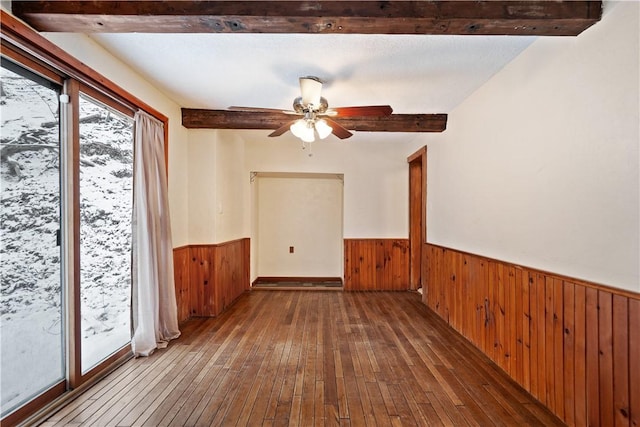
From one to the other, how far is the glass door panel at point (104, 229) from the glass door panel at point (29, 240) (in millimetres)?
223

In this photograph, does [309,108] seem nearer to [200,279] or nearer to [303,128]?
[303,128]

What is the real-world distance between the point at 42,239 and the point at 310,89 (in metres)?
2.13

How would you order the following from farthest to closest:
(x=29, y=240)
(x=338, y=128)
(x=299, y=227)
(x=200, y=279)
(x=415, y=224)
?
1. (x=299, y=227)
2. (x=415, y=224)
3. (x=200, y=279)
4. (x=338, y=128)
5. (x=29, y=240)

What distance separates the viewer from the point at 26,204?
68.6 inches

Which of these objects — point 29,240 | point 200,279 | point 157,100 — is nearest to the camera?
point 29,240

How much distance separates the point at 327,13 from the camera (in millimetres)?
1606

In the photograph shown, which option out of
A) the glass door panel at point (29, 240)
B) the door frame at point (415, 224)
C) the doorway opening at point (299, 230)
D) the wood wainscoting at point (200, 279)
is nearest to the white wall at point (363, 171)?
the door frame at point (415, 224)

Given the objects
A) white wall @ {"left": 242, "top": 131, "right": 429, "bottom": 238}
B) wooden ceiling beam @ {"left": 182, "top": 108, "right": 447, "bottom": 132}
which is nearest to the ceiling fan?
wooden ceiling beam @ {"left": 182, "top": 108, "right": 447, "bottom": 132}

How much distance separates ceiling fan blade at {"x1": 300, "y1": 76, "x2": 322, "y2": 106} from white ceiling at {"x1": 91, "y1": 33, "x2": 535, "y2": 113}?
0.08 m

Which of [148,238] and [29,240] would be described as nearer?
[29,240]

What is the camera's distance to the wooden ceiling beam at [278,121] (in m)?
3.41

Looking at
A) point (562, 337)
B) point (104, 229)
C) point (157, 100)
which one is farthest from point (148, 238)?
point (562, 337)

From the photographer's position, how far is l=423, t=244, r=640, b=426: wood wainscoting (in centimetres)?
144

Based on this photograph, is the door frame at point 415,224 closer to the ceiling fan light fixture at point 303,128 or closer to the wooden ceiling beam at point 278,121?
the wooden ceiling beam at point 278,121
